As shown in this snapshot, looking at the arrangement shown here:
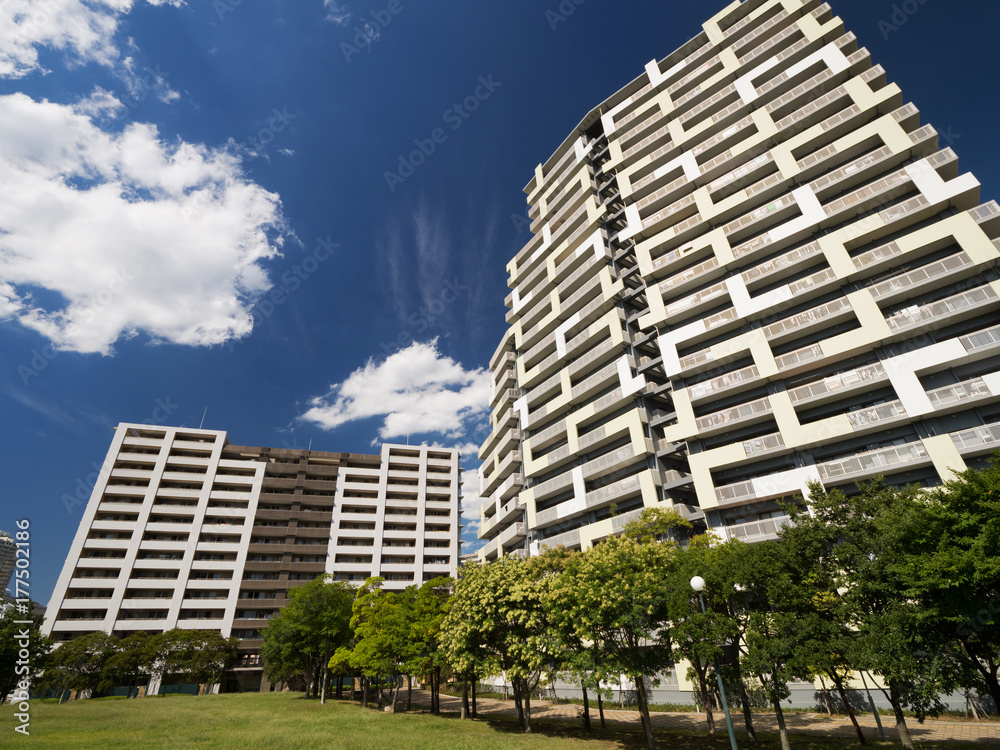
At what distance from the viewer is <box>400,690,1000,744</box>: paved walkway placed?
18438 millimetres

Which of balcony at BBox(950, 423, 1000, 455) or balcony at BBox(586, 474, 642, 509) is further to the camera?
balcony at BBox(586, 474, 642, 509)

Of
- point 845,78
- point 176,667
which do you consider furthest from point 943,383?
point 176,667

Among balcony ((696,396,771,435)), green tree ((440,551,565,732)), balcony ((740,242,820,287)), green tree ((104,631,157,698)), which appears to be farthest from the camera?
green tree ((104,631,157,698))

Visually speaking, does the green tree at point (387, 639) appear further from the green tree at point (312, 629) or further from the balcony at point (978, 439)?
the balcony at point (978, 439)

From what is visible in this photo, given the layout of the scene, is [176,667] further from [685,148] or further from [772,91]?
[772,91]

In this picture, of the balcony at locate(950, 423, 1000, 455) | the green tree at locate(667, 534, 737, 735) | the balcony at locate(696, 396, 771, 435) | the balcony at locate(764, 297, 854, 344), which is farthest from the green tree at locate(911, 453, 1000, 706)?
the balcony at locate(764, 297, 854, 344)

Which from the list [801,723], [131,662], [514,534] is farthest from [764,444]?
[131,662]

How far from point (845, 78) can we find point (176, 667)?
92.7 meters

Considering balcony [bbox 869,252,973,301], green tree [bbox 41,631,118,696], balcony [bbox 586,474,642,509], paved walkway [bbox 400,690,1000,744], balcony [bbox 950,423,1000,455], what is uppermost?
balcony [bbox 869,252,973,301]

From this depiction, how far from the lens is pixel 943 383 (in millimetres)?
26953

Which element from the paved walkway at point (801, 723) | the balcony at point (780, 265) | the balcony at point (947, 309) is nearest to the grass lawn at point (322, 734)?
the paved walkway at point (801, 723)

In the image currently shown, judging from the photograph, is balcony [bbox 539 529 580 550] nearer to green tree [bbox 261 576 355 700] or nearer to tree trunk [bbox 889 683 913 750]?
green tree [bbox 261 576 355 700]

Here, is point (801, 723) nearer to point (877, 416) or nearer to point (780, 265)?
point (877, 416)

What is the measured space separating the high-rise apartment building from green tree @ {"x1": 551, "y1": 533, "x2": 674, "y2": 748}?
202ft
